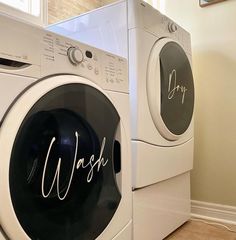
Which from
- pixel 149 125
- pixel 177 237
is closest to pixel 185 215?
pixel 177 237

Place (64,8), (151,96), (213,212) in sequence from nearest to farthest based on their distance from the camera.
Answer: (151,96), (213,212), (64,8)

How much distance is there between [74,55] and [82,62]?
4cm

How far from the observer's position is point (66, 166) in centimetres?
69

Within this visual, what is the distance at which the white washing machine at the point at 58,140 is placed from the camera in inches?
22.4

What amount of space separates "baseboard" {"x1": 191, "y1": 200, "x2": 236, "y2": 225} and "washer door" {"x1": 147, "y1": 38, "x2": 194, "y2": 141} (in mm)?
576

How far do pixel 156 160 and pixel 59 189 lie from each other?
25.2 inches

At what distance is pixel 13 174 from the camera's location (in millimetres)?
557

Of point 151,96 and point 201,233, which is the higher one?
point 151,96

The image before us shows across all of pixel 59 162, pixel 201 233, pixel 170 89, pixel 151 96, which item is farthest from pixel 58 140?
pixel 201 233

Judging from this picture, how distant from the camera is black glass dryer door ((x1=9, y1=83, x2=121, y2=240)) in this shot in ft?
1.93

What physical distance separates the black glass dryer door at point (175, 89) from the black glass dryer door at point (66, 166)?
44 cm

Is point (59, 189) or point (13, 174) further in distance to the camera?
point (59, 189)

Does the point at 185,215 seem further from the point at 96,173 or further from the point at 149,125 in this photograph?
the point at 96,173

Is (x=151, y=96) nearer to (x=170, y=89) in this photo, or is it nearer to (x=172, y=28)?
(x=170, y=89)
